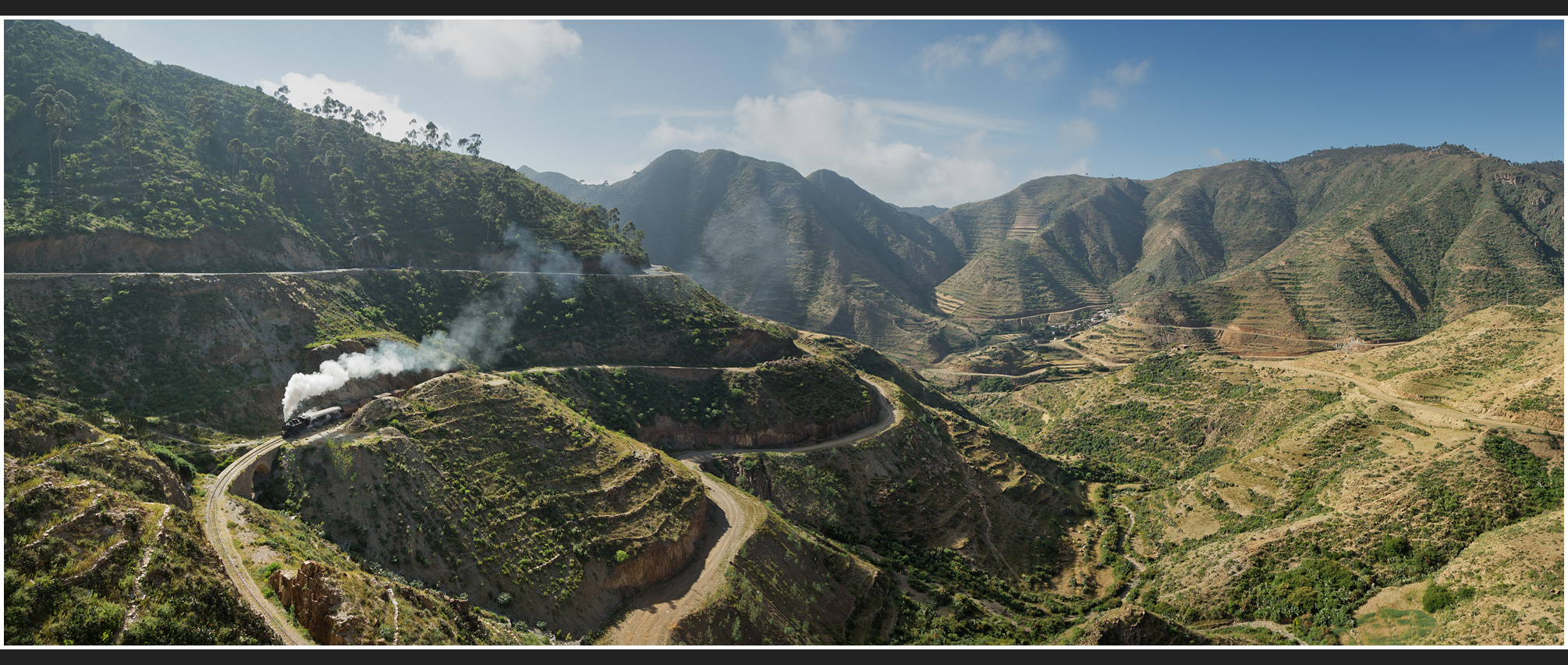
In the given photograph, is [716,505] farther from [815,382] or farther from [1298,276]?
[1298,276]

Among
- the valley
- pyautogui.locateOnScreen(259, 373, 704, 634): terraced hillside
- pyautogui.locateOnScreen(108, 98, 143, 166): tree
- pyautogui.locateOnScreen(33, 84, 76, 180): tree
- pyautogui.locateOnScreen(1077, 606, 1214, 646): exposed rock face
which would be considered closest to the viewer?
the valley

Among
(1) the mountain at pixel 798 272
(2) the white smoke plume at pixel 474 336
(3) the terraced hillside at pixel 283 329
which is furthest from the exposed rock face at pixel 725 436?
(1) the mountain at pixel 798 272

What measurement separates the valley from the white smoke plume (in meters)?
0.28

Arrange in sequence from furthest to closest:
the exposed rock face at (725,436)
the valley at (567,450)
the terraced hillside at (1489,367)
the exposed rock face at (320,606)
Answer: the exposed rock face at (725,436)
the terraced hillside at (1489,367)
the valley at (567,450)
the exposed rock face at (320,606)

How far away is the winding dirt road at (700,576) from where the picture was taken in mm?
36531

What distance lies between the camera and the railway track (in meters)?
22.3

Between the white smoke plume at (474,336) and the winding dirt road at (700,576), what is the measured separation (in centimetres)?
2050

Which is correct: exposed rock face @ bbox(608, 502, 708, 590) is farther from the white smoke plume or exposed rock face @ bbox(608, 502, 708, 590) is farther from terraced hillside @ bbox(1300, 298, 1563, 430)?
terraced hillside @ bbox(1300, 298, 1563, 430)

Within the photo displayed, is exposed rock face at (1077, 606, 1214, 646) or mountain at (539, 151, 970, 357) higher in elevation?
mountain at (539, 151, 970, 357)

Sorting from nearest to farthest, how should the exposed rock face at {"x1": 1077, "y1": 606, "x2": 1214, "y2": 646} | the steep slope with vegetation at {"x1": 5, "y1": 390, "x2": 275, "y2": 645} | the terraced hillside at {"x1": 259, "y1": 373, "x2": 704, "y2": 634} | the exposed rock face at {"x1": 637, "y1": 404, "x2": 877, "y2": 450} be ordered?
the steep slope with vegetation at {"x1": 5, "y1": 390, "x2": 275, "y2": 645} → the exposed rock face at {"x1": 1077, "y1": 606, "x2": 1214, "y2": 646} → the terraced hillside at {"x1": 259, "y1": 373, "x2": 704, "y2": 634} → the exposed rock face at {"x1": 637, "y1": 404, "x2": 877, "y2": 450}

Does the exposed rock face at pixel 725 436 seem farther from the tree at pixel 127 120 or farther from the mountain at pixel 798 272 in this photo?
the mountain at pixel 798 272

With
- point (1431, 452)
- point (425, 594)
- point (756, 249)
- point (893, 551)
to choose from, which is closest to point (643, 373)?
point (893, 551)

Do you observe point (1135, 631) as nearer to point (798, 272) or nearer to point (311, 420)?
point (311, 420)

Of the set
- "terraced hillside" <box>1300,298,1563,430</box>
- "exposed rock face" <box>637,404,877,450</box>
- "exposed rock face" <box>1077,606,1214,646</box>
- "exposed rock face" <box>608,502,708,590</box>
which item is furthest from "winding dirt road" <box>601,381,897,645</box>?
"terraced hillside" <box>1300,298,1563,430</box>
